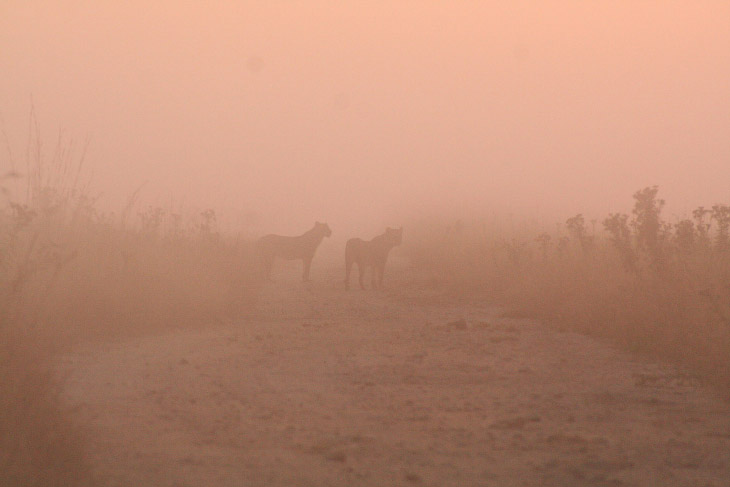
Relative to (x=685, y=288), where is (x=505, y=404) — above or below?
below

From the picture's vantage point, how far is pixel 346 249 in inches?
682

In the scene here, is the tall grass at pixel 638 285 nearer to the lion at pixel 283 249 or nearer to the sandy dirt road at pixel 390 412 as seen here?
the sandy dirt road at pixel 390 412

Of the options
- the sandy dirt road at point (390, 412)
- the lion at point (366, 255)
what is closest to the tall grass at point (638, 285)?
the sandy dirt road at point (390, 412)

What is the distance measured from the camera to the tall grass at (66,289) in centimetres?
453

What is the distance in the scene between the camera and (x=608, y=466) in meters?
4.90

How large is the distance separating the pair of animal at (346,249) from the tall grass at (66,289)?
0.69 m

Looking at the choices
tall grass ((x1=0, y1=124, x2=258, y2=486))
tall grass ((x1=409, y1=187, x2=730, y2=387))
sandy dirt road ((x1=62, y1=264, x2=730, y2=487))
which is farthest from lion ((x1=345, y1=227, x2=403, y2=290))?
sandy dirt road ((x1=62, y1=264, x2=730, y2=487))

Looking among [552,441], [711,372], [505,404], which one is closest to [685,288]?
[711,372]

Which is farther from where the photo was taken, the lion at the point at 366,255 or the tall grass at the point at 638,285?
the lion at the point at 366,255

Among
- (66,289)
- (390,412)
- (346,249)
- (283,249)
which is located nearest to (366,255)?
(346,249)

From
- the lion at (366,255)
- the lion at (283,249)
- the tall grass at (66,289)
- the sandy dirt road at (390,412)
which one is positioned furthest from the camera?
the lion at (283,249)

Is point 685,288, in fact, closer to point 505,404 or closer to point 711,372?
point 711,372

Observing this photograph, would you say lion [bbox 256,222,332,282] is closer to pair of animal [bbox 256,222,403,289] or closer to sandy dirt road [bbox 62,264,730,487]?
pair of animal [bbox 256,222,403,289]

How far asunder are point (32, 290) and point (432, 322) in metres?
5.06
